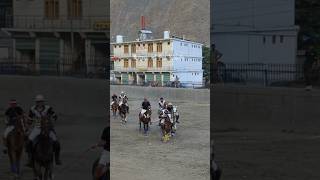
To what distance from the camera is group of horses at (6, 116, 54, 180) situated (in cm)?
536

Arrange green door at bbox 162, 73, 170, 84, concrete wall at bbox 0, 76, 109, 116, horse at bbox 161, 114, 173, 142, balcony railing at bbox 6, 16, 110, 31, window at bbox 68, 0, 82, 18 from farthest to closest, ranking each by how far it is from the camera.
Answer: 1. concrete wall at bbox 0, 76, 109, 116
2. window at bbox 68, 0, 82, 18
3. balcony railing at bbox 6, 16, 110, 31
4. green door at bbox 162, 73, 170, 84
5. horse at bbox 161, 114, 173, 142

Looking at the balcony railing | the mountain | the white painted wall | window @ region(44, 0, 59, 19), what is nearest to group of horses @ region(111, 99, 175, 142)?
the white painted wall

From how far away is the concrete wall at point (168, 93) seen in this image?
9.04 feet

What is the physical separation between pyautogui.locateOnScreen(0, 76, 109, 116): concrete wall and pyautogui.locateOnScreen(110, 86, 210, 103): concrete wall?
7.63 ft

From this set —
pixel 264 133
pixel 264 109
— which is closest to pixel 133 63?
pixel 264 133

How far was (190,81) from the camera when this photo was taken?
2787 millimetres

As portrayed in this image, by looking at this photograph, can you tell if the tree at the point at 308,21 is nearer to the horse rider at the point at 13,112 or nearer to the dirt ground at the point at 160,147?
the dirt ground at the point at 160,147

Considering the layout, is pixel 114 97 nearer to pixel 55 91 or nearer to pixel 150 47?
pixel 150 47

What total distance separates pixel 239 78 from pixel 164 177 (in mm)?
1772

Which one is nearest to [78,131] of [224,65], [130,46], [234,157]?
[234,157]

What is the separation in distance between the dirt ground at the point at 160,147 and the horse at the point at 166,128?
0.09 feet

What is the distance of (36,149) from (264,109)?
327cm

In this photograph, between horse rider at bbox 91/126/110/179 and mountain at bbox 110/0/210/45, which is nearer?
mountain at bbox 110/0/210/45

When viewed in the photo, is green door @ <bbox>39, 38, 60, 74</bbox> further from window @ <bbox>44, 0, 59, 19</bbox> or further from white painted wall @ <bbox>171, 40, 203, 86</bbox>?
white painted wall @ <bbox>171, 40, 203, 86</bbox>
